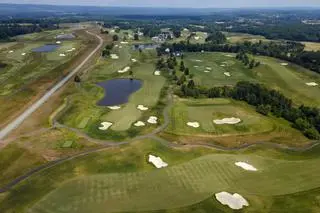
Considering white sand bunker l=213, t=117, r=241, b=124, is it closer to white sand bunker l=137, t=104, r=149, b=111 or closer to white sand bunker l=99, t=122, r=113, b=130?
white sand bunker l=137, t=104, r=149, b=111

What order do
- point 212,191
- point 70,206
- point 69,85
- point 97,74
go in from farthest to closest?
1. point 97,74
2. point 69,85
3. point 212,191
4. point 70,206

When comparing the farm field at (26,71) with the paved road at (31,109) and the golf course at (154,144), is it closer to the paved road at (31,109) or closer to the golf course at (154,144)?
the golf course at (154,144)

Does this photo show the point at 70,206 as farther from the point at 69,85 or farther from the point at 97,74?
the point at 97,74

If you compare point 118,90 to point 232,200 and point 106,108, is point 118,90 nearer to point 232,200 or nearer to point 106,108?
point 106,108

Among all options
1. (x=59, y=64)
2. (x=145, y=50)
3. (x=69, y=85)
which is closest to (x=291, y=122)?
(x=69, y=85)

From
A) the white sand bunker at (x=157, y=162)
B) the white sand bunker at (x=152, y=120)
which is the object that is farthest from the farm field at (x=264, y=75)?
the white sand bunker at (x=157, y=162)

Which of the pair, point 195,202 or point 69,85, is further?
point 69,85
